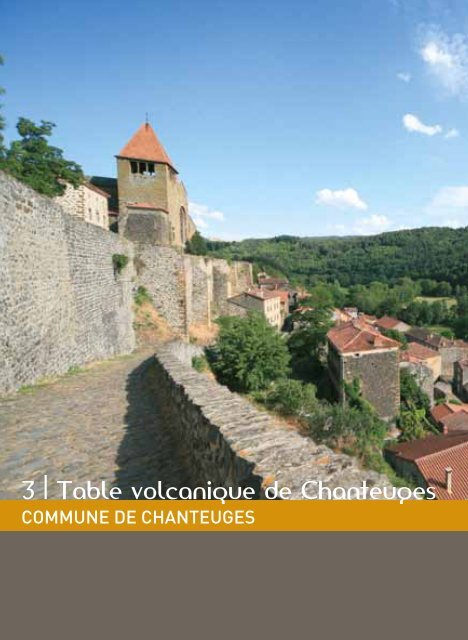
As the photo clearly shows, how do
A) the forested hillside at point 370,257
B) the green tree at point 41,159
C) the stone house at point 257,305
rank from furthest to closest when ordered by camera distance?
the forested hillside at point 370,257
the stone house at point 257,305
the green tree at point 41,159

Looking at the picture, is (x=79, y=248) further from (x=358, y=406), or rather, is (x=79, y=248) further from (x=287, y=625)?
(x=358, y=406)

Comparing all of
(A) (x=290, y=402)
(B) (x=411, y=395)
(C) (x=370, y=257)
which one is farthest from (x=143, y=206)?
(C) (x=370, y=257)

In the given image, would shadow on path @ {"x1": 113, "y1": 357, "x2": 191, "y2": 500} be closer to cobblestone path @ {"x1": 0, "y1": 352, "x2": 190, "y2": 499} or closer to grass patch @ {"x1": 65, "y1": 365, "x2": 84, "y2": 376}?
cobblestone path @ {"x1": 0, "y1": 352, "x2": 190, "y2": 499}

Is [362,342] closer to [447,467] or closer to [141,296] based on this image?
[447,467]

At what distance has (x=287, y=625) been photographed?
164cm

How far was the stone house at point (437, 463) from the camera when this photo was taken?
47.7 feet

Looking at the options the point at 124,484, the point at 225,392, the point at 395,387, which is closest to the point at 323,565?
the point at 124,484

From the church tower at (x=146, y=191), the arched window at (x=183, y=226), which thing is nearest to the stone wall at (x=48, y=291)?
the church tower at (x=146, y=191)

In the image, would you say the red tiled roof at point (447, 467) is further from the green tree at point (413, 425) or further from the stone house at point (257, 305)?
the stone house at point (257, 305)

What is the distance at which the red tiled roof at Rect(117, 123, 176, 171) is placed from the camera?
901 inches

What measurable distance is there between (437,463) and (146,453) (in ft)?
55.1

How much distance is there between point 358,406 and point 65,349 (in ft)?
66.5

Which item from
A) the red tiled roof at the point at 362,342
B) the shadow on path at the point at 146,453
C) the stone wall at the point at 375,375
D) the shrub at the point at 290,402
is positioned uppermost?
the shadow on path at the point at 146,453

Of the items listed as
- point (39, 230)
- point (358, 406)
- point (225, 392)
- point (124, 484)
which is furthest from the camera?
point (358, 406)
